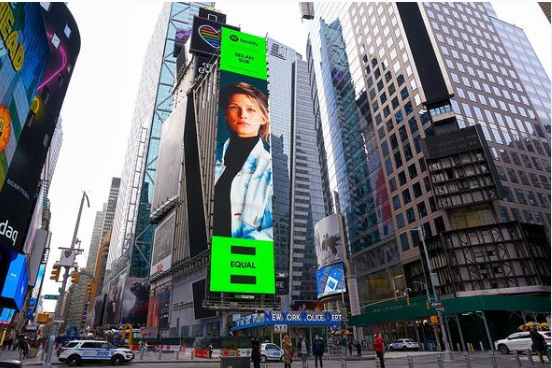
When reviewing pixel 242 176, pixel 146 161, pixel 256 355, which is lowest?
pixel 256 355

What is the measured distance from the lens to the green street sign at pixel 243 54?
286 feet

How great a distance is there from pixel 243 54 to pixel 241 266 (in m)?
51.7

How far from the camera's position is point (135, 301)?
351 ft

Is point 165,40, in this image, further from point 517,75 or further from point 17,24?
point 17,24

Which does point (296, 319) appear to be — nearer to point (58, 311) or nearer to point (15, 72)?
point (58, 311)

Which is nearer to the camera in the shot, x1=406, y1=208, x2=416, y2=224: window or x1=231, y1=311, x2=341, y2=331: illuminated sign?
x1=231, y1=311, x2=341, y2=331: illuminated sign

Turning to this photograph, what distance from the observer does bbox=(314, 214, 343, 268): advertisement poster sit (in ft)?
277

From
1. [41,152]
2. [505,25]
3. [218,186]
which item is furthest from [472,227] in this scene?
[505,25]

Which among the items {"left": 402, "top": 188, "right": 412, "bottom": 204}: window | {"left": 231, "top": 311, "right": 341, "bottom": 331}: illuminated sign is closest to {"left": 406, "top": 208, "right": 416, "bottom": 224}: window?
{"left": 402, "top": 188, "right": 412, "bottom": 204}: window

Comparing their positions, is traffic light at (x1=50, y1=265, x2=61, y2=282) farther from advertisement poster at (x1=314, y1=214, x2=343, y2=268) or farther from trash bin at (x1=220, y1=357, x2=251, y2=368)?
advertisement poster at (x1=314, y1=214, x2=343, y2=268)

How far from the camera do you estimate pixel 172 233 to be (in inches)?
3438

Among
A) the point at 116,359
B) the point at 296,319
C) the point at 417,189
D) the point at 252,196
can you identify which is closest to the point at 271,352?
the point at 296,319

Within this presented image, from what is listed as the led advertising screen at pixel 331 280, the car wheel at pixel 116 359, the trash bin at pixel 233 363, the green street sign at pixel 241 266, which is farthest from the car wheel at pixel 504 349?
the led advertising screen at pixel 331 280

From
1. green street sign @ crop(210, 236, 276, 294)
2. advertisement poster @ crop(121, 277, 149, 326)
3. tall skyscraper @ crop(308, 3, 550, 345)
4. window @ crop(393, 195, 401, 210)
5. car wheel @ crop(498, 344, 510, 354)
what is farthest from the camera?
advertisement poster @ crop(121, 277, 149, 326)
